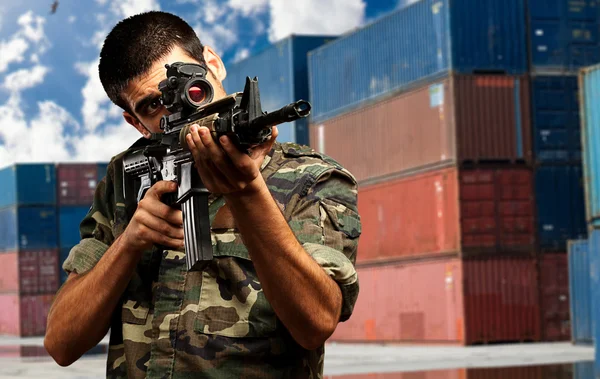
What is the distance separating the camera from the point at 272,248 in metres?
2.83

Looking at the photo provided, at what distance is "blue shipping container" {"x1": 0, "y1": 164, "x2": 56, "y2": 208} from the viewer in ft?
201

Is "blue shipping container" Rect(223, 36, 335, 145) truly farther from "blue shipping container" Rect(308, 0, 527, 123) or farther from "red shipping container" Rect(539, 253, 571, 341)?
"red shipping container" Rect(539, 253, 571, 341)

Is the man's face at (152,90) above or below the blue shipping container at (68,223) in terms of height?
below

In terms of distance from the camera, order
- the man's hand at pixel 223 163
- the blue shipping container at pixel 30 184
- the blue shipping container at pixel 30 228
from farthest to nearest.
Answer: the blue shipping container at pixel 30 228 < the blue shipping container at pixel 30 184 < the man's hand at pixel 223 163

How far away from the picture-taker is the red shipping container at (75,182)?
62.3 m

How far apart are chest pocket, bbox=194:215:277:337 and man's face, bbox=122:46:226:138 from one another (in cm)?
48

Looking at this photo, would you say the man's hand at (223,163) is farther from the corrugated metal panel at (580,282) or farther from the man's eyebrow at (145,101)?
the corrugated metal panel at (580,282)

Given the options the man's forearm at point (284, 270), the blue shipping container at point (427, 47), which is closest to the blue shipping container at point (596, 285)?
the blue shipping container at point (427, 47)

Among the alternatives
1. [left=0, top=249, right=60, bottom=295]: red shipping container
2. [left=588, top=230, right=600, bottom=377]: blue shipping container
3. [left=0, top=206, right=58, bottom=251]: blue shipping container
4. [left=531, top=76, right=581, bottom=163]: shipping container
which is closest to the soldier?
[left=588, top=230, right=600, bottom=377]: blue shipping container

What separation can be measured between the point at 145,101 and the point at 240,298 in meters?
0.74

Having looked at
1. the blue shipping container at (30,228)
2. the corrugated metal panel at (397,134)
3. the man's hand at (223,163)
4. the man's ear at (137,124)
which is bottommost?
the man's hand at (223,163)

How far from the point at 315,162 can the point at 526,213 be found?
101 feet

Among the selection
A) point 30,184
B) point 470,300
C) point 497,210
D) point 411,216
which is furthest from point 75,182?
point 470,300

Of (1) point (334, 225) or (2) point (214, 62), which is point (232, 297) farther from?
(2) point (214, 62)
